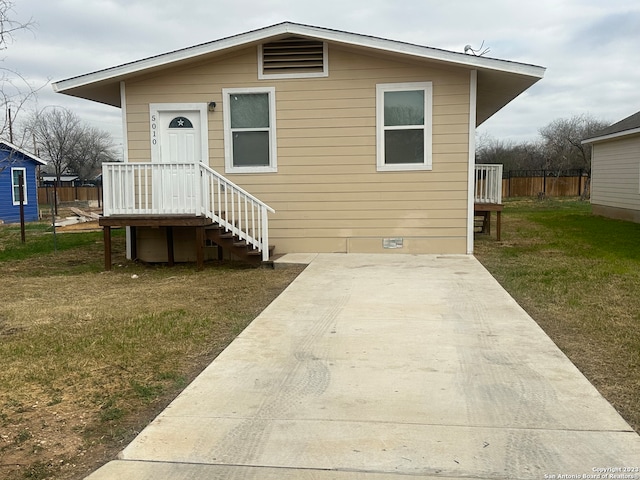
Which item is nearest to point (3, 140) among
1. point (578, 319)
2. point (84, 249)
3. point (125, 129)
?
point (125, 129)

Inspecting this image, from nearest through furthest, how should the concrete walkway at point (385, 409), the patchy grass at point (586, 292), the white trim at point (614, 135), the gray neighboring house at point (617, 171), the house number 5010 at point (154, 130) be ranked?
the concrete walkway at point (385, 409), the patchy grass at point (586, 292), the house number 5010 at point (154, 130), the white trim at point (614, 135), the gray neighboring house at point (617, 171)

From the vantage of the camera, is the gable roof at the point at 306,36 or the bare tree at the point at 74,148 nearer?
the gable roof at the point at 306,36

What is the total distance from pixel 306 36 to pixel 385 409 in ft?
24.6

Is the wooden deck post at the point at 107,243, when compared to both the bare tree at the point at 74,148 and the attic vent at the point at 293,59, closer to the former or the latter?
the attic vent at the point at 293,59

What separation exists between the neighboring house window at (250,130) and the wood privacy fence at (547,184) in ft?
86.2

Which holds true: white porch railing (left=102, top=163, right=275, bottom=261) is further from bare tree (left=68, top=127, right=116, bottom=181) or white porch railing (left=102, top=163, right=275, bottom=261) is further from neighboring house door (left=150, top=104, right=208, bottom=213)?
bare tree (left=68, top=127, right=116, bottom=181)

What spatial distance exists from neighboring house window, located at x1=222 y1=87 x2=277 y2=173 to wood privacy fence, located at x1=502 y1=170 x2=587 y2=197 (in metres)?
26.3

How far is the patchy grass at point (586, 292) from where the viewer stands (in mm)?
4086

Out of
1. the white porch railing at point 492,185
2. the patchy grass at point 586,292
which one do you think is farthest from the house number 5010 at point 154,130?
the white porch railing at point 492,185

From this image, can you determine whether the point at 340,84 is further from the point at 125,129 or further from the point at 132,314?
the point at 132,314

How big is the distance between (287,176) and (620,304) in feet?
18.7

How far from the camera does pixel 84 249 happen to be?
41.7 ft

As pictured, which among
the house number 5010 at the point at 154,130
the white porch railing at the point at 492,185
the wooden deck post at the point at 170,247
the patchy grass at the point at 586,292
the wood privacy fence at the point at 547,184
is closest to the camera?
the patchy grass at the point at 586,292

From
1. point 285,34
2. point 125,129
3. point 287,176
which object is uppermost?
point 285,34
